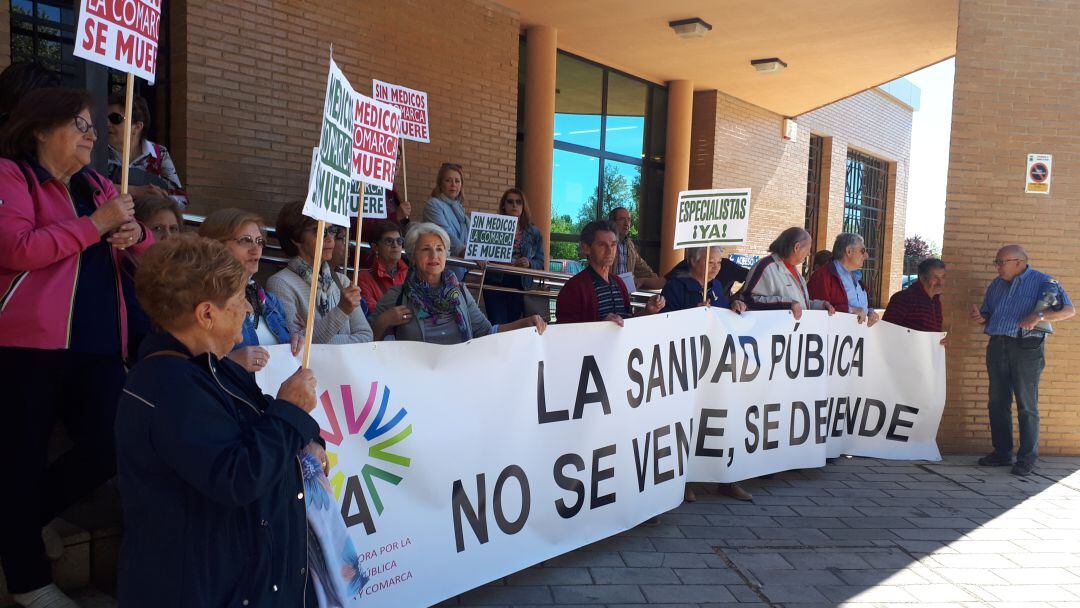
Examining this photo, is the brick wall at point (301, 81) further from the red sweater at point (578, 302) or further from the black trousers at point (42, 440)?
the black trousers at point (42, 440)

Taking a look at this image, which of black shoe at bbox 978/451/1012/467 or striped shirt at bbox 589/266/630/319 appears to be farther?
black shoe at bbox 978/451/1012/467

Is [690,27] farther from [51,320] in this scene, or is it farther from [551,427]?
[51,320]

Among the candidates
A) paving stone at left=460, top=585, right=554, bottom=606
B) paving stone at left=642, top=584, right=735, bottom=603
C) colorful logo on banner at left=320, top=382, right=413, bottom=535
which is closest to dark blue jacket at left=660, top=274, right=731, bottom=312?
paving stone at left=642, top=584, right=735, bottom=603

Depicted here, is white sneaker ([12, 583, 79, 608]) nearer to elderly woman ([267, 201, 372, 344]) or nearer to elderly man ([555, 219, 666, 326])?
elderly woman ([267, 201, 372, 344])

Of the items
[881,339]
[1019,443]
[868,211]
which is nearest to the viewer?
[881,339]

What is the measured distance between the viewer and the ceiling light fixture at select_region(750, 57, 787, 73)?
513 inches

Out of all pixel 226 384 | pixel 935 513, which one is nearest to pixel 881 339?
pixel 935 513

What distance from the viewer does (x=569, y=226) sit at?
1353 cm

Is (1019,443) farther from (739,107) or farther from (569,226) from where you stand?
(739,107)

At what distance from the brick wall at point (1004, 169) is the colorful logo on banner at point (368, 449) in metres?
6.48

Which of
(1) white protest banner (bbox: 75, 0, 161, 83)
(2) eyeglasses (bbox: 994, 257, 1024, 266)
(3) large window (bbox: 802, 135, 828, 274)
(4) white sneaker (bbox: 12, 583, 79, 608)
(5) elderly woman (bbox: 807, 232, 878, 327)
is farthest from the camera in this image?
(3) large window (bbox: 802, 135, 828, 274)

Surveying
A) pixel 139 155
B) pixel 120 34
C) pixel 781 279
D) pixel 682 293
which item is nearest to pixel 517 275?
pixel 682 293

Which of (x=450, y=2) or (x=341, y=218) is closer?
(x=341, y=218)

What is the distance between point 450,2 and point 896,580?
25.6ft
